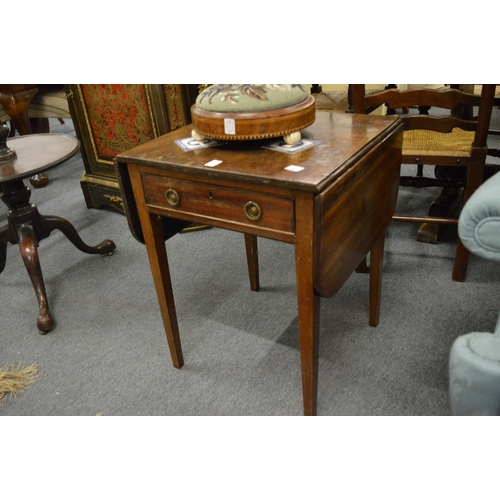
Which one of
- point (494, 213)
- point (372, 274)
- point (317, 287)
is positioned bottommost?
point (372, 274)

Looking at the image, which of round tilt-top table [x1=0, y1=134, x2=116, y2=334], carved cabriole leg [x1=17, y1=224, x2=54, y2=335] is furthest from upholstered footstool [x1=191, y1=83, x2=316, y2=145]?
carved cabriole leg [x1=17, y1=224, x2=54, y2=335]

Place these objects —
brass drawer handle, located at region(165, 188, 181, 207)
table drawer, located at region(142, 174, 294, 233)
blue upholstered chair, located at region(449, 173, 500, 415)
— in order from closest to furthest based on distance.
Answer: blue upholstered chair, located at region(449, 173, 500, 415) < table drawer, located at region(142, 174, 294, 233) < brass drawer handle, located at region(165, 188, 181, 207)

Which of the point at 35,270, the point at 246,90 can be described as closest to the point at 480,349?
the point at 246,90

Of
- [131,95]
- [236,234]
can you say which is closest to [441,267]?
[236,234]

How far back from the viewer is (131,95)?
2.30 metres

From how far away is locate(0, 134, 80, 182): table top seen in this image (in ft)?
5.54

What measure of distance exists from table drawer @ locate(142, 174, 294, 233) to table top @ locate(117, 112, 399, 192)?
0.12ft

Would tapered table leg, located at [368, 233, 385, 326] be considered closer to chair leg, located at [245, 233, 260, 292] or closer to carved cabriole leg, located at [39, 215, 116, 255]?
chair leg, located at [245, 233, 260, 292]

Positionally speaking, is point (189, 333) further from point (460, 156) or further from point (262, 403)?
point (460, 156)

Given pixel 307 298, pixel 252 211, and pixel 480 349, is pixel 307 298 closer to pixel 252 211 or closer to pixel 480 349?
pixel 252 211

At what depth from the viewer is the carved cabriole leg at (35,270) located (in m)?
1.76

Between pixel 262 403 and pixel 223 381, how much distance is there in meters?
0.16

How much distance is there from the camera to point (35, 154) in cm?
187

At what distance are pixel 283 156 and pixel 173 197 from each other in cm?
29
